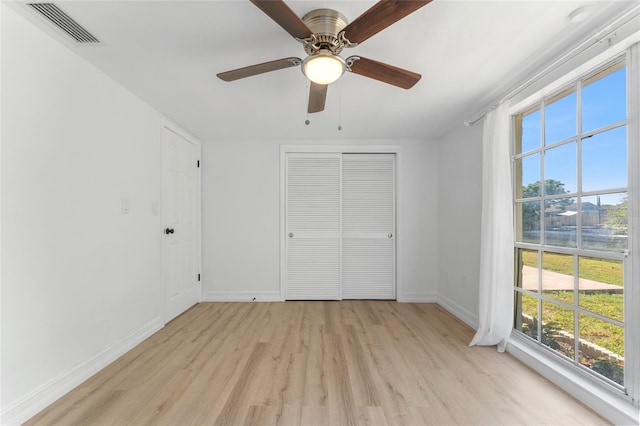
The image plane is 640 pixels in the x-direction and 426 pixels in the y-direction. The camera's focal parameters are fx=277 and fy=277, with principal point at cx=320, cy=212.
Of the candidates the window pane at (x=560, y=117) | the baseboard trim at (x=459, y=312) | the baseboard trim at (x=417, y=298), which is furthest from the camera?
the baseboard trim at (x=417, y=298)

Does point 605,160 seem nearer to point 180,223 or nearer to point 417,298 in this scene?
point 417,298

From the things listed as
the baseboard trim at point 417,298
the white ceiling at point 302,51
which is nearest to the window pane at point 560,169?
the white ceiling at point 302,51

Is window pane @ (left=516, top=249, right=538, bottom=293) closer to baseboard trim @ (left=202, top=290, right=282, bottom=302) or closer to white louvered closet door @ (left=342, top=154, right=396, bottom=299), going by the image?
white louvered closet door @ (left=342, top=154, right=396, bottom=299)

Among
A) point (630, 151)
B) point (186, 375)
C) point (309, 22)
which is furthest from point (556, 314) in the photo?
point (186, 375)

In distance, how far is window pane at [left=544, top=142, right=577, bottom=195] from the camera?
186 centimetres

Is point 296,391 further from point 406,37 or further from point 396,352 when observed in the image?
point 406,37

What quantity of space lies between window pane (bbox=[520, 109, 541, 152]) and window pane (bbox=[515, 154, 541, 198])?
0.28ft

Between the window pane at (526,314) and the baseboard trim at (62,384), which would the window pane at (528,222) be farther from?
the baseboard trim at (62,384)

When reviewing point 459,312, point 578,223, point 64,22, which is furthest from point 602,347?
point 64,22

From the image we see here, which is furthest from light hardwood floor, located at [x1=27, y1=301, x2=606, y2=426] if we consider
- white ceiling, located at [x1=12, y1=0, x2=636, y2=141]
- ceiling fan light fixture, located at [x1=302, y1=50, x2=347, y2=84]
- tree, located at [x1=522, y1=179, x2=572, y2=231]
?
white ceiling, located at [x1=12, y1=0, x2=636, y2=141]

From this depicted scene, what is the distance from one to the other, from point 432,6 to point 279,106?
62.9 inches

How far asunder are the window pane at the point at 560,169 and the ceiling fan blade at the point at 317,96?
67.1 inches

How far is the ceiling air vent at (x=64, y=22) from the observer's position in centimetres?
145

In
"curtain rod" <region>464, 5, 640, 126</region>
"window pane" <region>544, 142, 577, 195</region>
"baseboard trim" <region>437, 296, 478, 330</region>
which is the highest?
"curtain rod" <region>464, 5, 640, 126</region>
